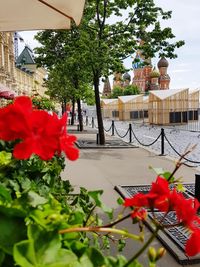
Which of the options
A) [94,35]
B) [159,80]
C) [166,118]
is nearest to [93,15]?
[94,35]

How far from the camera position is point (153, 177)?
27.6 feet

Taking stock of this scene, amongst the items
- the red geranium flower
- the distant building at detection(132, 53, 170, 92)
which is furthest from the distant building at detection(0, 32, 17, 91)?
the red geranium flower

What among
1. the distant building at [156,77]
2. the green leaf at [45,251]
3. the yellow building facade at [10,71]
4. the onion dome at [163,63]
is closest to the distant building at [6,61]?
the yellow building facade at [10,71]

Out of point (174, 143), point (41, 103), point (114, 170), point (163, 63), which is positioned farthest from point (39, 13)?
point (163, 63)

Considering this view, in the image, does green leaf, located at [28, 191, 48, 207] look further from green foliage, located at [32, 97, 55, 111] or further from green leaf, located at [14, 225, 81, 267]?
green foliage, located at [32, 97, 55, 111]

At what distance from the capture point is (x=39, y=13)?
4.90m

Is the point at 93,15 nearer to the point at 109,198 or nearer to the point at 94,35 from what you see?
the point at 94,35

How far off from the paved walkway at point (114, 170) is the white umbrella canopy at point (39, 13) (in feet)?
9.61

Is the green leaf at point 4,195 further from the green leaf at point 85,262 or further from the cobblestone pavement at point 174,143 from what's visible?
the cobblestone pavement at point 174,143

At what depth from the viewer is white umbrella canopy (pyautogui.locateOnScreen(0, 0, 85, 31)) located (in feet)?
14.5

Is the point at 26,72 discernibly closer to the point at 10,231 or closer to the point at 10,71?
the point at 10,71

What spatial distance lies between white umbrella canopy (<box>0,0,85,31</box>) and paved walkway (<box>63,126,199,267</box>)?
9.61 ft

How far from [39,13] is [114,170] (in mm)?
5361

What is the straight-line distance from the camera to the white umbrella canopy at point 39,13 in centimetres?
442
